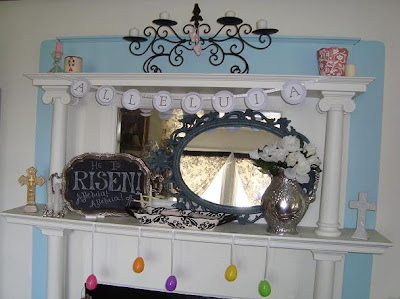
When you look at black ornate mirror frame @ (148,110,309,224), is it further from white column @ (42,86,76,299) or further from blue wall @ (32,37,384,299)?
white column @ (42,86,76,299)

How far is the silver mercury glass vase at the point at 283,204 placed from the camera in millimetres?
1494

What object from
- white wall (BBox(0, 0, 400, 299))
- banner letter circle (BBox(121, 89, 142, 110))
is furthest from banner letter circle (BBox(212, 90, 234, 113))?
white wall (BBox(0, 0, 400, 299))

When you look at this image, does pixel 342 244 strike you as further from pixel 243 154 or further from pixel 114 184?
pixel 114 184

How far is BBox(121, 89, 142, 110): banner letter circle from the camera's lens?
164 centimetres

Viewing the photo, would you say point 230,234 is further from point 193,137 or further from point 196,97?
point 196,97

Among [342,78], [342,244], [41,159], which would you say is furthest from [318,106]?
[41,159]

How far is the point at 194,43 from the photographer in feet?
5.57

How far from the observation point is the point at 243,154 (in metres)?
1.68

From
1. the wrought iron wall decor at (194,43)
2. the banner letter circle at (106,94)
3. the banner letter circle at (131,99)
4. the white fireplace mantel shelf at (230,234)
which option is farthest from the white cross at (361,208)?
the banner letter circle at (106,94)

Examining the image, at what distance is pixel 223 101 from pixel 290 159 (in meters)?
0.35

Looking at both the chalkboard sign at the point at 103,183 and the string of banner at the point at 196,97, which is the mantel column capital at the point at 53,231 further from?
the string of banner at the point at 196,97

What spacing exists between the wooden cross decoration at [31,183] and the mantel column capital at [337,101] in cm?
125

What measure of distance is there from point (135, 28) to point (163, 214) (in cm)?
80

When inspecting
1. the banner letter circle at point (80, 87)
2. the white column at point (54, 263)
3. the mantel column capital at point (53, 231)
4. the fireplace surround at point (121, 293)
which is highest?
the banner letter circle at point (80, 87)
